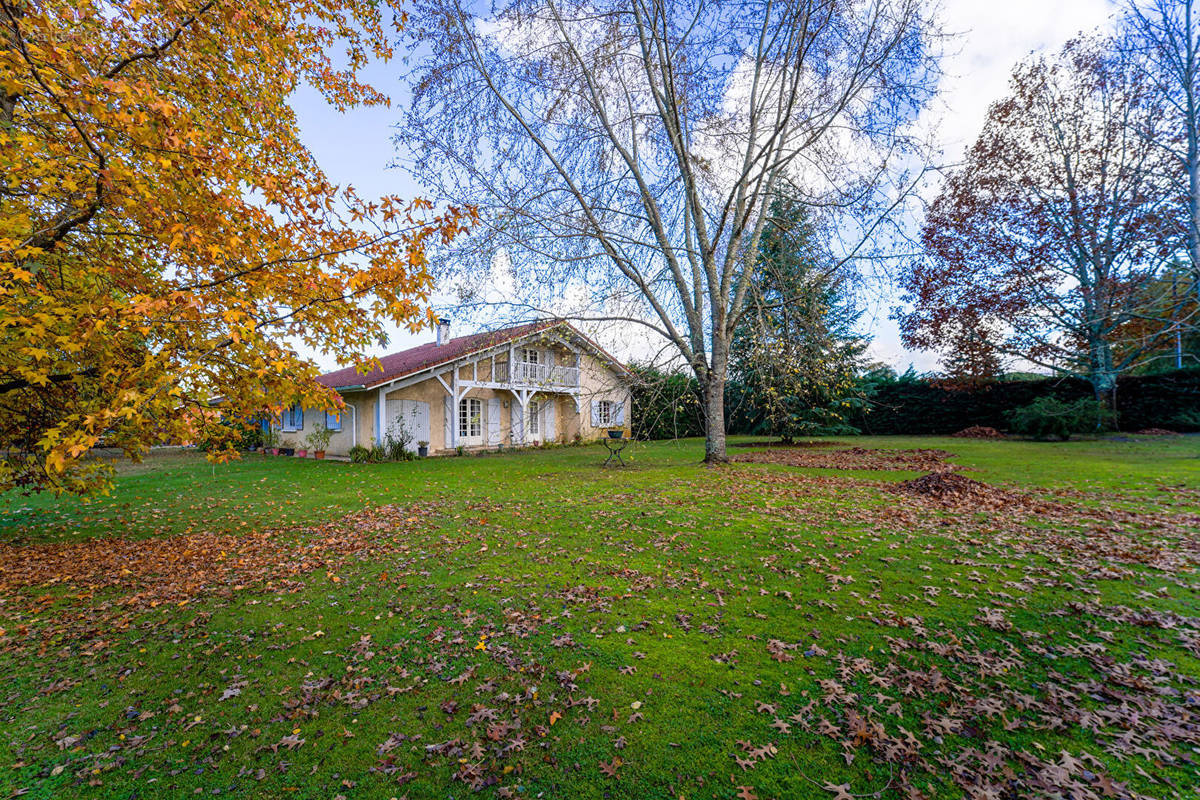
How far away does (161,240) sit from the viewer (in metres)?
4.43

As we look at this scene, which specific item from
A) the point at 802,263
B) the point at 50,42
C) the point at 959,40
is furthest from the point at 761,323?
the point at 50,42

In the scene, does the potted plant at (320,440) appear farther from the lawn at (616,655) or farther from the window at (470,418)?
the lawn at (616,655)

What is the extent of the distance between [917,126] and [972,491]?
7.77 m

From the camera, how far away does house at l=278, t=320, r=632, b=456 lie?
17.4 meters

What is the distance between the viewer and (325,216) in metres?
5.30

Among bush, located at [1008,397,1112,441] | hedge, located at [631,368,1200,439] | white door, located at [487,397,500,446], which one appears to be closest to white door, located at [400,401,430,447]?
white door, located at [487,397,500,446]

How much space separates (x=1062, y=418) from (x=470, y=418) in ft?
72.1

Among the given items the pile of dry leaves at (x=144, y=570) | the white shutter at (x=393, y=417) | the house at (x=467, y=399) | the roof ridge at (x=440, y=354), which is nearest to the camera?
the pile of dry leaves at (x=144, y=570)

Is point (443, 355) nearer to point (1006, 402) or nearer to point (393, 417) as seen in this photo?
point (393, 417)

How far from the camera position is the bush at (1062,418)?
1739 centimetres

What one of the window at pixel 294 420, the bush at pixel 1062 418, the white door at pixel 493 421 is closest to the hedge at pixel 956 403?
the bush at pixel 1062 418

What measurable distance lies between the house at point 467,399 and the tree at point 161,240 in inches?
338

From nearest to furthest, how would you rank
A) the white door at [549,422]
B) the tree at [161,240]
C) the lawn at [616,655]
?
the lawn at [616,655], the tree at [161,240], the white door at [549,422]

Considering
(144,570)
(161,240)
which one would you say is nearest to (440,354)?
(144,570)
